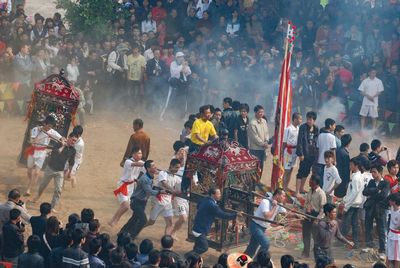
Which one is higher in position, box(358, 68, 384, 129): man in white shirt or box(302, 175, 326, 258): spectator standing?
box(358, 68, 384, 129): man in white shirt

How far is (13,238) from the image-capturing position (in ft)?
42.3

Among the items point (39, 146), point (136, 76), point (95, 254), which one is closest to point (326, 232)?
point (95, 254)

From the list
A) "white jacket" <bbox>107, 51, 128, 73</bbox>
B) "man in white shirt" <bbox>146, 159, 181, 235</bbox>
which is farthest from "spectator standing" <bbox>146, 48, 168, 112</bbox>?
"man in white shirt" <bbox>146, 159, 181, 235</bbox>

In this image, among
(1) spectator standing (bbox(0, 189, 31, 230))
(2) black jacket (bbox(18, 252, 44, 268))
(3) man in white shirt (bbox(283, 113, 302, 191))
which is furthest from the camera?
(3) man in white shirt (bbox(283, 113, 302, 191))

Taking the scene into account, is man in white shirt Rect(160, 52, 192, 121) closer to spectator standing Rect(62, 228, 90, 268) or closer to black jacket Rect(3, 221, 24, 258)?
black jacket Rect(3, 221, 24, 258)

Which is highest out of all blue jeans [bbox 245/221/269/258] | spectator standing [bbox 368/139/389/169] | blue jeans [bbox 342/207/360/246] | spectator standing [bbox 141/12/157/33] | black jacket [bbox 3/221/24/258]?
spectator standing [bbox 141/12/157/33]

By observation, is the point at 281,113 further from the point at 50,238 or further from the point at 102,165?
the point at 50,238

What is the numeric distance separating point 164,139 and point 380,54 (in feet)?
22.6

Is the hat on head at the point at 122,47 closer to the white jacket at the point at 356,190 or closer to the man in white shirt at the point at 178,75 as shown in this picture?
the man in white shirt at the point at 178,75

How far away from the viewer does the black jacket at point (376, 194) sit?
16078mm

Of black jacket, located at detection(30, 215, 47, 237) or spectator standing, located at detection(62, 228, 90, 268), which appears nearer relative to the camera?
spectator standing, located at detection(62, 228, 90, 268)

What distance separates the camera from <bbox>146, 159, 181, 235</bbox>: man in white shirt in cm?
1606

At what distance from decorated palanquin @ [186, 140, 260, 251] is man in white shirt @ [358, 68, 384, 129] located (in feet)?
27.8

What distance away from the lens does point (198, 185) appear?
15938mm
